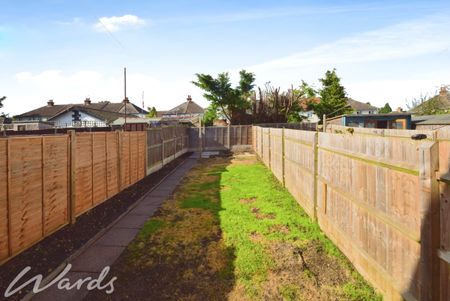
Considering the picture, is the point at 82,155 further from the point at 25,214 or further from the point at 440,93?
the point at 440,93

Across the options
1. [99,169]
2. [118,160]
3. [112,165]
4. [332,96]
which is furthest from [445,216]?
[332,96]

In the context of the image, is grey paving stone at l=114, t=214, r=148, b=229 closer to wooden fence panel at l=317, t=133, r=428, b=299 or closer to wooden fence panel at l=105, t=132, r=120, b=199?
wooden fence panel at l=105, t=132, r=120, b=199

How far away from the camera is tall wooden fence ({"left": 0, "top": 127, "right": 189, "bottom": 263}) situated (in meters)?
5.12

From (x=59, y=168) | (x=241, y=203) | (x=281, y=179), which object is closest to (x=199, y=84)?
(x=281, y=179)

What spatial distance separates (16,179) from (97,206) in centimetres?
400

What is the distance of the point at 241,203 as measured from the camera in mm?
9477

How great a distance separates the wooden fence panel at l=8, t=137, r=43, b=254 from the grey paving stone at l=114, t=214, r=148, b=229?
1996 millimetres

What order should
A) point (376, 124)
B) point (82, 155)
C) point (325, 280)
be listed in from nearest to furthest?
point (325, 280) < point (82, 155) < point (376, 124)

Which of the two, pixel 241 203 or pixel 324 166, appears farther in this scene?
pixel 241 203

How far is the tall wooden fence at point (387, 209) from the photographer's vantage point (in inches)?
119

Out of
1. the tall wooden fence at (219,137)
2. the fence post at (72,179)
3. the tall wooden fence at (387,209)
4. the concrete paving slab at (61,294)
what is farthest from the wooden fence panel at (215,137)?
the concrete paving slab at (61,294)

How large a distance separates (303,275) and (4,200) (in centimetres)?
464

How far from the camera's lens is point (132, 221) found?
8039 mm

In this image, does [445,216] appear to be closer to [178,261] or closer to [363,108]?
[178,261]
